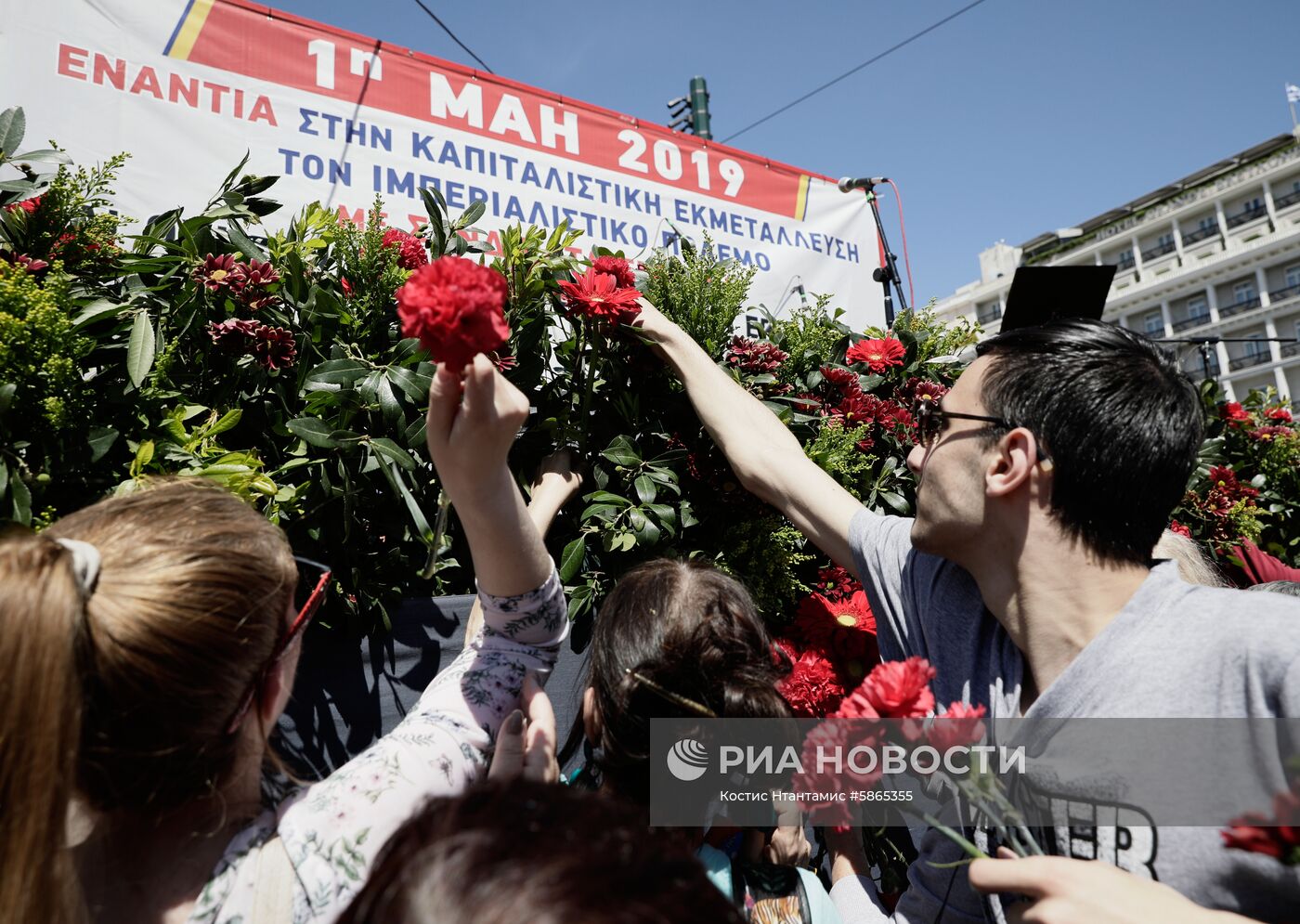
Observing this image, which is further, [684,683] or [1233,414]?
[1233,414]

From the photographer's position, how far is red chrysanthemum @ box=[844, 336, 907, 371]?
2117 millimetres

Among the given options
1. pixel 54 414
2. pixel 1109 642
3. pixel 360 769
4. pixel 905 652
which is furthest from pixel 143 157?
pixel 1109 642

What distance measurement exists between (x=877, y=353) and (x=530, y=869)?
182 centimetres

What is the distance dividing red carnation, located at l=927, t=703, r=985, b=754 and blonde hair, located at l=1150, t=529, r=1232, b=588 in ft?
5.14

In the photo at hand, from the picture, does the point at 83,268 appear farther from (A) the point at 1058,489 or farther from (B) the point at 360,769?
(A) the point at 1058,489

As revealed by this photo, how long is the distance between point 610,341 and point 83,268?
40.8 inches

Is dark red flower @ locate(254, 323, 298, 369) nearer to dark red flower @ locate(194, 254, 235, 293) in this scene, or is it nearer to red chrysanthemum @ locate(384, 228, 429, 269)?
dark red flower @ locate(194, 254, 235, 293)

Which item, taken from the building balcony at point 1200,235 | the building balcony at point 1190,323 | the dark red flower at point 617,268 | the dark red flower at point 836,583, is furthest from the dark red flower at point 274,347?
the building balcony at point 1200,235

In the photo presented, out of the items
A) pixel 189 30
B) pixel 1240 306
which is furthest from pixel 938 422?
pixel 1240 306

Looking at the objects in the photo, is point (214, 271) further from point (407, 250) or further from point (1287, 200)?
point (1287, 200)

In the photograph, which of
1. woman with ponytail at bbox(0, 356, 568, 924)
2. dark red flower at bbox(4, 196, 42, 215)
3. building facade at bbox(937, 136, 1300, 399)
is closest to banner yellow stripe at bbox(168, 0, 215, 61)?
dark red flower at bbox(4, 196, 42, 215)

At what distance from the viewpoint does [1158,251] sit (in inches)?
1826

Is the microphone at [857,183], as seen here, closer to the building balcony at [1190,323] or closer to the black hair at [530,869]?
the black hair at [530,869]

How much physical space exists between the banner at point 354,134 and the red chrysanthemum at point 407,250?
543mm
